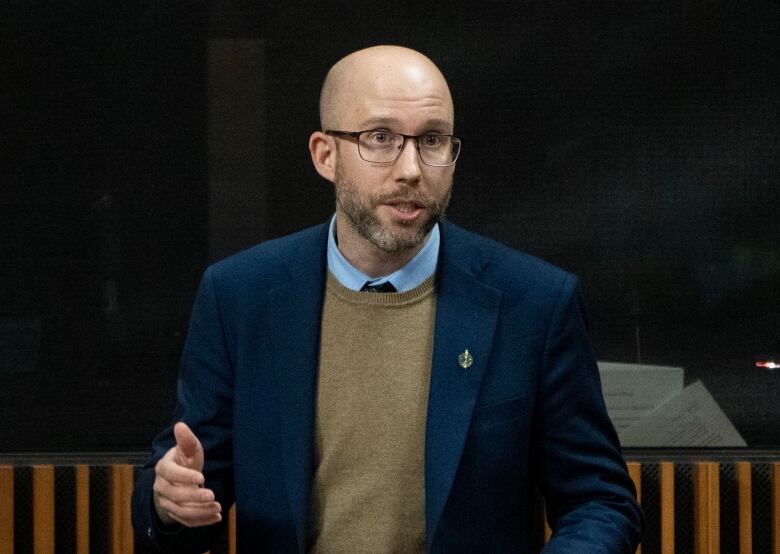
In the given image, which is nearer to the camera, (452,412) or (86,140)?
(452,412)

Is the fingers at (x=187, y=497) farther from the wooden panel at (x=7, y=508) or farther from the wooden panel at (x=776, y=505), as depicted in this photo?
the wooden panel at (x=776, y=505)

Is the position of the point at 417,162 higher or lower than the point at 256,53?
lower

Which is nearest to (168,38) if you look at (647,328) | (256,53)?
(256,53)

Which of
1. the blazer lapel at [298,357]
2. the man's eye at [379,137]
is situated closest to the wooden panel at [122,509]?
the blazer lapel at [298,357]

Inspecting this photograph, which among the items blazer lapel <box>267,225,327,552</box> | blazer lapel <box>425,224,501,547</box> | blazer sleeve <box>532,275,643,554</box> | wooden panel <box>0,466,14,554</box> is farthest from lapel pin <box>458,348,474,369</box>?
wooden panel <box>0,466,14,554</box>

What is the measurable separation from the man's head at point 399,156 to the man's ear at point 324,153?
0.21 feet

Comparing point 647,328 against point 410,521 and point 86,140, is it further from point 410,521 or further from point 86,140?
point 86,140

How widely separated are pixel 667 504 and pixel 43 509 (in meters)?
1.66

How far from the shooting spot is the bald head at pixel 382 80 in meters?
2.29

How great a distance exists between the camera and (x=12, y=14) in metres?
3.33

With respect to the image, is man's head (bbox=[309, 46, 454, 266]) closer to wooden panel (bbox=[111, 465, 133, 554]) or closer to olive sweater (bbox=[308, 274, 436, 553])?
olive sweater (bbox=[308, 274, 436, 553])

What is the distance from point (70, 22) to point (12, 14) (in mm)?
153

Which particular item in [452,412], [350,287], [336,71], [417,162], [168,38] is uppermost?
[168,38]

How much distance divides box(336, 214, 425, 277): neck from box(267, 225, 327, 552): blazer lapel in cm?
7
